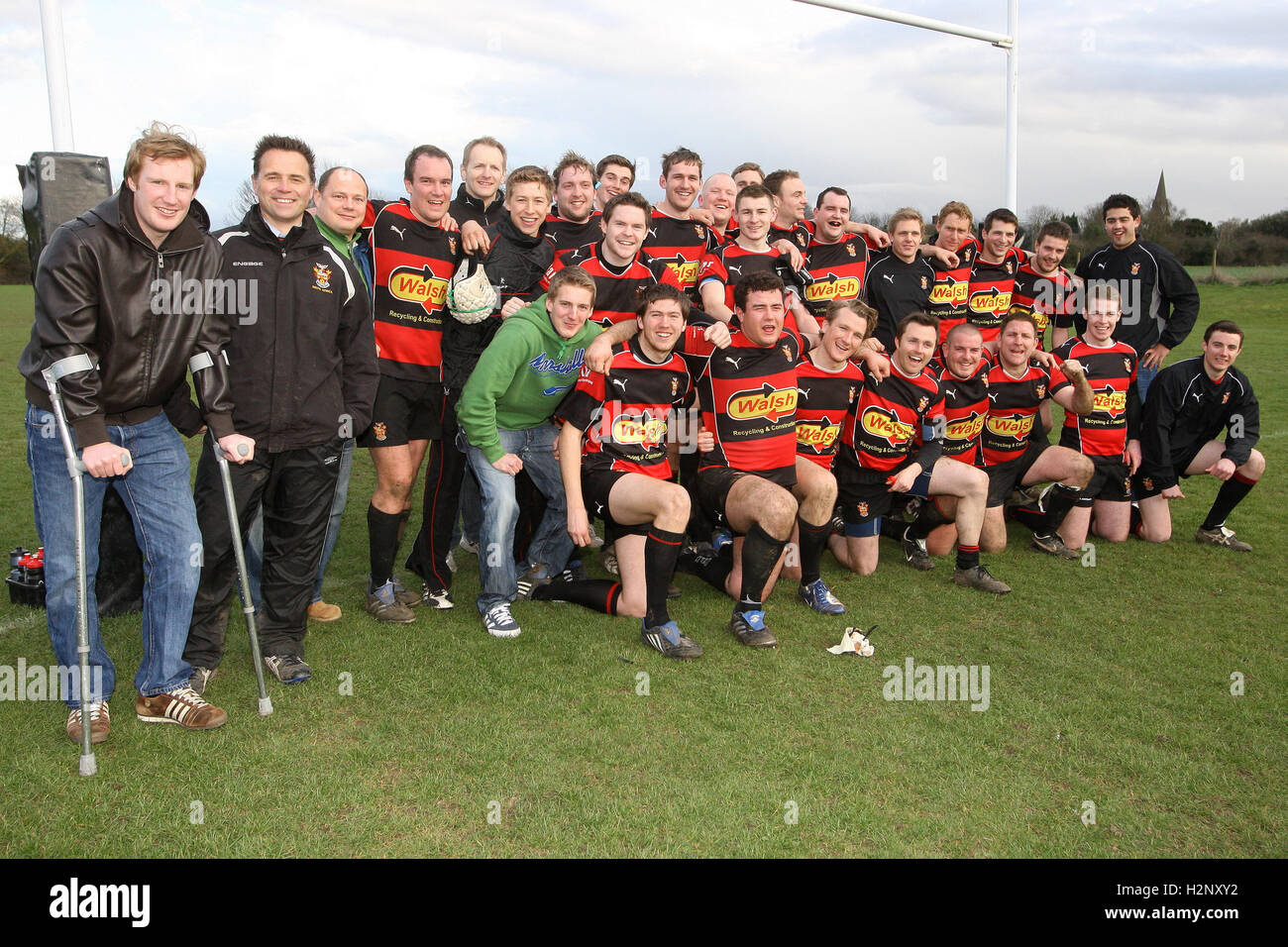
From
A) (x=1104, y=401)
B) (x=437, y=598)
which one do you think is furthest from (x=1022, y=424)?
(x=437, y=598)

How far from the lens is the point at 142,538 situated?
352 cm

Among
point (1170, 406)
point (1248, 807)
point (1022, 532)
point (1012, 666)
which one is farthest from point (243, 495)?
point (1170, 406)

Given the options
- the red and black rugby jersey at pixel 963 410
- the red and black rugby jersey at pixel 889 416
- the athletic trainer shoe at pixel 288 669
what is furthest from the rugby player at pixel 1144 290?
the athletic trainer shoe at pixel 288 669

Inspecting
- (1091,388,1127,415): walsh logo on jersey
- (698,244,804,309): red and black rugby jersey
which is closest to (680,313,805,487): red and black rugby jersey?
(698,244,804,309): red and black rugby jersey

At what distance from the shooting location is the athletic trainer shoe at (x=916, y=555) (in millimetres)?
5906

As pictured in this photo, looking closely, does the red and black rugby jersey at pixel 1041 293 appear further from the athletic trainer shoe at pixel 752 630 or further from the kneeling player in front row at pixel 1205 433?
the athletic trainer shoe at pixel 752 630

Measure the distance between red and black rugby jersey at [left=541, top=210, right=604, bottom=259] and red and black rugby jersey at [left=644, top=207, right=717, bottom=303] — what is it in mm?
327

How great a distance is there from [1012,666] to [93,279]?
4116 mm

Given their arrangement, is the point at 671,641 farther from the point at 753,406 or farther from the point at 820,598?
the point at 753,406

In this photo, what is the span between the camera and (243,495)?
391cm

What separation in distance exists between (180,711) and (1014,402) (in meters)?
5.22

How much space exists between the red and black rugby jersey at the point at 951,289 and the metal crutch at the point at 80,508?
5.26 meters

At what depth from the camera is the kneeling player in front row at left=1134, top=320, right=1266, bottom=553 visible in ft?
20.9

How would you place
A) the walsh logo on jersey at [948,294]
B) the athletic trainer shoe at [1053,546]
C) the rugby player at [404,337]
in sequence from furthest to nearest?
the walsh logo on jersey at [948,294]
the athletic trainer shoe at [1053,546]
the rugby player at [404,337]
